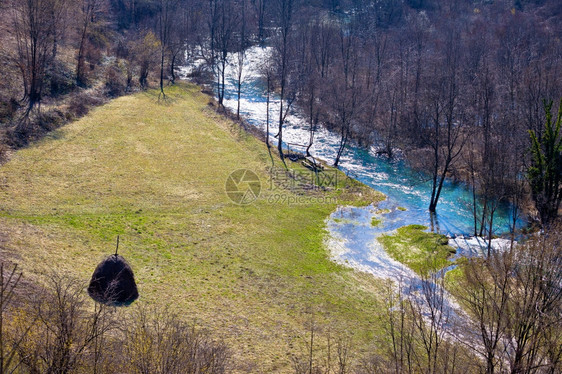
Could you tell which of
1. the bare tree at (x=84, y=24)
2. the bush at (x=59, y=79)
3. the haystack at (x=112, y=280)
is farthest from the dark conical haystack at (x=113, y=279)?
the bare tree at (x=84, y=24)

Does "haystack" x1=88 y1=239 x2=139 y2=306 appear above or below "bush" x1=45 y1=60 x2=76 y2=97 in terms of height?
below

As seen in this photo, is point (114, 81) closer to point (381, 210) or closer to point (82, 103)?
point (82, 103)

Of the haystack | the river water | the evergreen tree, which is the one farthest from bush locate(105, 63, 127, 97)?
the evergreen tree

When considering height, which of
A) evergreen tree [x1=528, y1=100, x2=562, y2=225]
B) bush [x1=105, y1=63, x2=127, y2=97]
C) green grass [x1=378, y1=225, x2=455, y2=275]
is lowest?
green grass [x1=378, y1=225, x2=455, y2=275]

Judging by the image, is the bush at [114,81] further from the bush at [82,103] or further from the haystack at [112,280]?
→ the haystack at [112,280]

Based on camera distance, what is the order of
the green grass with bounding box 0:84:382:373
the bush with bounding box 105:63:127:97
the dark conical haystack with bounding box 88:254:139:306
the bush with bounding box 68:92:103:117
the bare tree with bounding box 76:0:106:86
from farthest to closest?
the bush with bounding box 105:63:127:97
the bare tree with bounding box 76:0:106:86
the bush with bounding box 68:92:103:117
the green grass with bounding box 0:84:382:373
the dark conical haystack with bounding box 88:254:139:306

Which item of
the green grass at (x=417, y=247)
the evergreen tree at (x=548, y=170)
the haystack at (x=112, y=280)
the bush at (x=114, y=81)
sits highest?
the bush at (x=114, y=81)

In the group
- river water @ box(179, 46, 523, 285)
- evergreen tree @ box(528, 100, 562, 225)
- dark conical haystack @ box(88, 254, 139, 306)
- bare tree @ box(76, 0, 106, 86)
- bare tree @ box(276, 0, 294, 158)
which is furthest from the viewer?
bare tree @ box(76, 0, 106, 86)

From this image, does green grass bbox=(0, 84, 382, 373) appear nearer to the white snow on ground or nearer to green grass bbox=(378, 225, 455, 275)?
green grass bbox=(378, 225, 455, 275)
